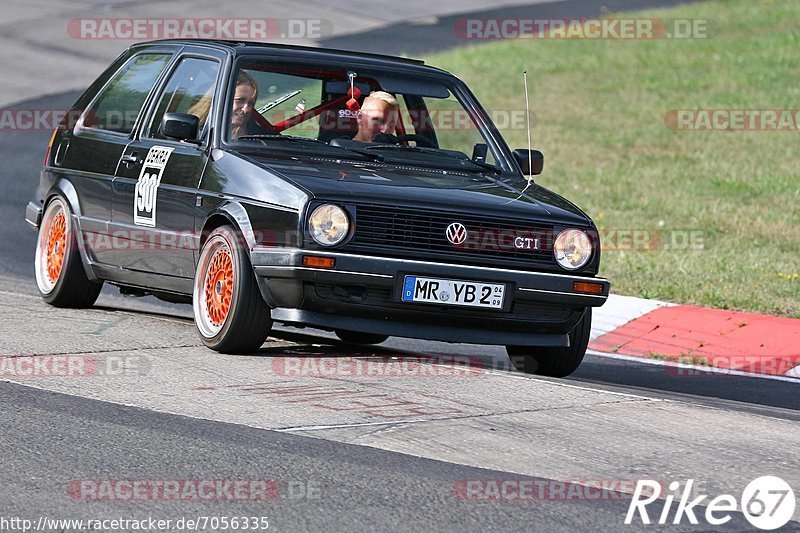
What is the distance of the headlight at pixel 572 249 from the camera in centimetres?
764

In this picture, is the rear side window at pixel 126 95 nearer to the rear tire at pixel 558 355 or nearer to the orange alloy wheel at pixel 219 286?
the orange alloy wheel at pixel 219 286

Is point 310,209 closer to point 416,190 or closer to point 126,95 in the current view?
point 416,190

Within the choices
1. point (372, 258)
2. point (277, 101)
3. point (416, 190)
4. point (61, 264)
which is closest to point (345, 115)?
point (277, 101)

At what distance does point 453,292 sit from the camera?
7352mm

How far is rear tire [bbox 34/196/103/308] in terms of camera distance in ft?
30.1

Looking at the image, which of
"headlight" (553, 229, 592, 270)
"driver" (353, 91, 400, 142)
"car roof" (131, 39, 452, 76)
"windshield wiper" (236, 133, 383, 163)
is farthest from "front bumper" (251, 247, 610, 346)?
"car roof" (131, 39, 452, 76)

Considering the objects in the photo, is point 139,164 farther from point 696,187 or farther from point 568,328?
point 696,187

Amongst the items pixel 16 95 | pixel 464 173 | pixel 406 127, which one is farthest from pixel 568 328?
pixel 16 95

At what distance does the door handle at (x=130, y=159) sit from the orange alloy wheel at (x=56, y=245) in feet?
2.47

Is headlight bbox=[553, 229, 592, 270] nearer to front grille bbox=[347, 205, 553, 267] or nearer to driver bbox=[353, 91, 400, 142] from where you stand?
front grille bbox=[347, 205, 553, 267]

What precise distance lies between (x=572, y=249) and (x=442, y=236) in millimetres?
761

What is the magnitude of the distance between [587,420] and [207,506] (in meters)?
2.24

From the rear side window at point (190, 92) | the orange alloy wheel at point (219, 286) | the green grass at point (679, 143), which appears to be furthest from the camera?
the green grass at point (679, 143)

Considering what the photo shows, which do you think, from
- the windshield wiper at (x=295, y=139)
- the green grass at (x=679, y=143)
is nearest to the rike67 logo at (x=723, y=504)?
the windshield wiper at (x=295, y=139)
